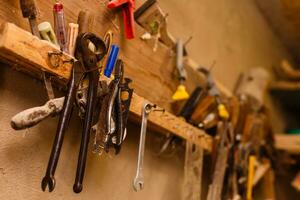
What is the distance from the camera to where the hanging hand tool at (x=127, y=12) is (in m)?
0.80

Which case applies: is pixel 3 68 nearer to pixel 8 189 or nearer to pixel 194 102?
pixel 8 189

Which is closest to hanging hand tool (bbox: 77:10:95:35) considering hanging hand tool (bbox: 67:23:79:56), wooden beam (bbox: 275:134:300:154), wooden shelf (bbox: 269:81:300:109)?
hanging hand tool (bbox: 67:23:79:56)

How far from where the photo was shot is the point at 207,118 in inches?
42.9

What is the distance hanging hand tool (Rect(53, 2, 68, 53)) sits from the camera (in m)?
0.67

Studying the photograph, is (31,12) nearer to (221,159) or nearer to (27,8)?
(27,8)

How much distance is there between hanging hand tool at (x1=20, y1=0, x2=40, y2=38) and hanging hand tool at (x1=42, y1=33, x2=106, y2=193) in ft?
0.28

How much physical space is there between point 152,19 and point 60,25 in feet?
1.09

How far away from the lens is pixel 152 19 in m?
0.94

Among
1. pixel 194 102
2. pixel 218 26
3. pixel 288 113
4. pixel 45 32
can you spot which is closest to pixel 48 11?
pixel 45 32

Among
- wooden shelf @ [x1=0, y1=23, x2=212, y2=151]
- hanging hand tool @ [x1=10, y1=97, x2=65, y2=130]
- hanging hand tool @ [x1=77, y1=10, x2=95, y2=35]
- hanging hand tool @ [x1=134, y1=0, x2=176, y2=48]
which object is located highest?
hanging hand tool @ [x1=134, y1=0, x2=176, y2=48]

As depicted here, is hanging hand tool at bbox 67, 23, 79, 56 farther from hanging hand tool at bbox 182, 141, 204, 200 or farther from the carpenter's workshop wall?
hanging hand tool at bbox 182, 141, 204, 200

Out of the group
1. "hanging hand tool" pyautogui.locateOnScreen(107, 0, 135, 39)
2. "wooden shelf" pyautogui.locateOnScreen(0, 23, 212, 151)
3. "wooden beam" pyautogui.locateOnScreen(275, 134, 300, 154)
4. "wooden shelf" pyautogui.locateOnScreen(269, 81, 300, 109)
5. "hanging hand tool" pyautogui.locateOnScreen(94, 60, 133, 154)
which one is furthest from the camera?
"wooden shelf" pyautogui.locateOnScreen(269, 81, 300, 109)

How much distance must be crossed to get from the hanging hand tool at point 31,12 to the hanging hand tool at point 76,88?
0.09 metres

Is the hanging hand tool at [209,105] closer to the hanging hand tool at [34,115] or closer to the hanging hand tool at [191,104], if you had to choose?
the hanging hand tool at [191,104]
